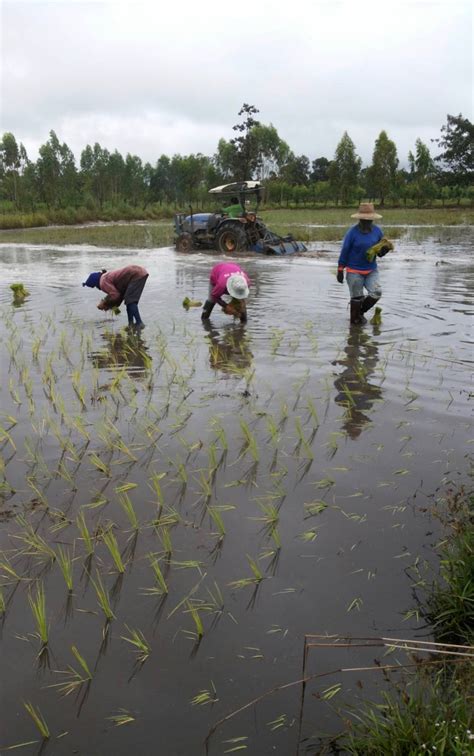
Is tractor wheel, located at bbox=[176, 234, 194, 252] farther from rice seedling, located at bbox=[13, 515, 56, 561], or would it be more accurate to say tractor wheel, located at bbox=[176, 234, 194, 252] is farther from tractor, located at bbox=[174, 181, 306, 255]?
rice seedling, located at bbox=[13, 515, 56, 561]

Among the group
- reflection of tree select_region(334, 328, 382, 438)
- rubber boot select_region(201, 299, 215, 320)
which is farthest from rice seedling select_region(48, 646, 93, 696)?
rubber boot select_region(201, 299, 215, 320)

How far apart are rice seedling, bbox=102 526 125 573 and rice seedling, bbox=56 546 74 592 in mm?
175

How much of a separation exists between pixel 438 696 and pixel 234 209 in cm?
1426

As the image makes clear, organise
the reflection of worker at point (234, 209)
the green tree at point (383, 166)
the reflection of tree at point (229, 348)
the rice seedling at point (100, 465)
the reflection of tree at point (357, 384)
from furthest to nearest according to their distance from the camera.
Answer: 1. the green tree at point (383, 166)
2. the reflection of worker at point (234, 209)
3. the reflection of tree at point (229, 348)
4. the reflection of tree at point (357, 384)
5. the rice seedling at point (100, 465)

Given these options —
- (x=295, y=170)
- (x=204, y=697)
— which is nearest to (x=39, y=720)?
(x=204, y=697)

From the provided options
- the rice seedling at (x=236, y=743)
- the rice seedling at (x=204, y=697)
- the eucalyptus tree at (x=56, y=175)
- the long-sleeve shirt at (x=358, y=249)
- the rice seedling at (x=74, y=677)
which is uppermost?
the eucalyptus tree at (x=56, y=175)

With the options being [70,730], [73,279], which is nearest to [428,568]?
[70,730]

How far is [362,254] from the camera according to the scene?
22.8ft

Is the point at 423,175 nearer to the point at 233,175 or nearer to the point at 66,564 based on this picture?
the point at 233,175

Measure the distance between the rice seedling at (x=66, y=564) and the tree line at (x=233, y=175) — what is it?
131 feet

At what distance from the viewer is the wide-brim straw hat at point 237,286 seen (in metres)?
6.73

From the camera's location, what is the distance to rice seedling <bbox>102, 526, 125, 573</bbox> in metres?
2.40

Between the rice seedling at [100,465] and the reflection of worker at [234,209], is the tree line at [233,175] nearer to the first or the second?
the reflection of worker at [234,209]

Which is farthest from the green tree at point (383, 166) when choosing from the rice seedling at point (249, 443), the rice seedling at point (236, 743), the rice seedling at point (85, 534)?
the rice seedling at point (236, 743)
